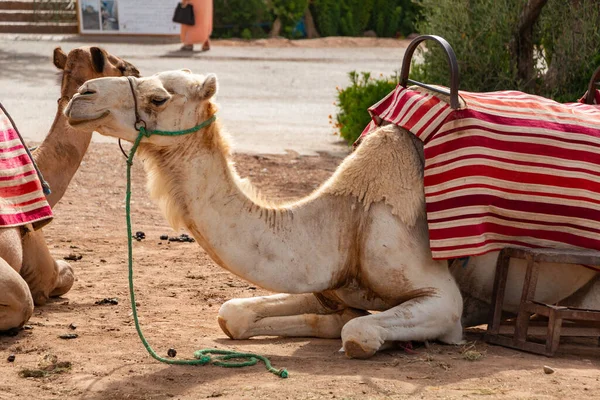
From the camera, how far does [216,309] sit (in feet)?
21.8

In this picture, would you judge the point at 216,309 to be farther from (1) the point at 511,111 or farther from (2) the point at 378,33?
(2) the point at 378,33

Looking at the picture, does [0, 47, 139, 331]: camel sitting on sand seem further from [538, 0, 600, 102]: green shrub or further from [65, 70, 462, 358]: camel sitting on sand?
[538, 0, 600, 102]: green shrub

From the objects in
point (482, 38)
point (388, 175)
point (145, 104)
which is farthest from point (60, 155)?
point (482, 38)

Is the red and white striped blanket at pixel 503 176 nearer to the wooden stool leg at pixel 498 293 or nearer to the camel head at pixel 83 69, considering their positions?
the wooden stool leg at pixel 498 293

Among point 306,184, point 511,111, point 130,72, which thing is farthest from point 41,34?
point 511,111

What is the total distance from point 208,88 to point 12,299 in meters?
1.70

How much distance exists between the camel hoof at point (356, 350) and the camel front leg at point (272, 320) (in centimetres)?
49

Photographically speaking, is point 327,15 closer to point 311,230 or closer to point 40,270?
point 40,270

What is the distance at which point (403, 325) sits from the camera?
525 centimetres

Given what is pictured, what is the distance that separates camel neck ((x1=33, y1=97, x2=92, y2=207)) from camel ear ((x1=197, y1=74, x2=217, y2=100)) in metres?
1.82

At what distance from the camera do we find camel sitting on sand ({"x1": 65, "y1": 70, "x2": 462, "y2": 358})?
501 centimetres

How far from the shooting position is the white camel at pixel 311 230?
502cm

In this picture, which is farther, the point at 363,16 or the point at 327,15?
the point at 363,16

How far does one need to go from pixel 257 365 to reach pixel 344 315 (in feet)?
2.52
